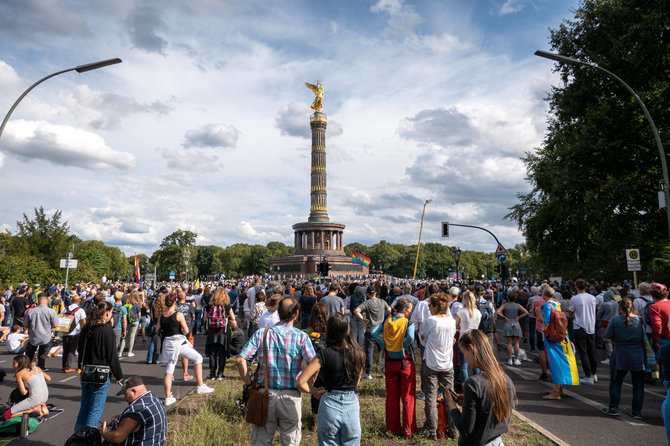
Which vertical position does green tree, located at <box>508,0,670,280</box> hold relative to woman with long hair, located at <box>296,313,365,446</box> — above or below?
above

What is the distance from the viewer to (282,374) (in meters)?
4.12

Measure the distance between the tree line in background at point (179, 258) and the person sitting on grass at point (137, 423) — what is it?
95.5 feet

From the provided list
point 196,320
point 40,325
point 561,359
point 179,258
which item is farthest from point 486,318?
point 179,258

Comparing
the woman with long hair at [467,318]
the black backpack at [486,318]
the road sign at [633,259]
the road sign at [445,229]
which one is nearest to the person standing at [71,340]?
the woman with long hair at [467,318]

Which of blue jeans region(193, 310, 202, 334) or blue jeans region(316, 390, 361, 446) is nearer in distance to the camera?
blue jeans region(316, 390, 361, 446)

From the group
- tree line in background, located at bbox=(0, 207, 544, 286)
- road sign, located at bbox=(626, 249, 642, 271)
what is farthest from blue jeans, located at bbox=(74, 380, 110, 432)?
tree line in background, located at bbox=(0, 207, 544, 286)

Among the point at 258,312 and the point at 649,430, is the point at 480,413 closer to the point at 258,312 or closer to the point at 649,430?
the point at 649,430

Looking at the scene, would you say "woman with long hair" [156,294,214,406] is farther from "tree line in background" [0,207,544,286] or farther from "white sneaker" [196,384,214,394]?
"tree line in background" [0,207,544,286]

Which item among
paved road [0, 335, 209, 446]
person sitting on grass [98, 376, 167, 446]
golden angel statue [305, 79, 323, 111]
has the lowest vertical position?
paved road [0, 335, 209, 446]

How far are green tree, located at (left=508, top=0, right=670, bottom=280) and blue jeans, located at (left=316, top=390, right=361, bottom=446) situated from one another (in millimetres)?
17668

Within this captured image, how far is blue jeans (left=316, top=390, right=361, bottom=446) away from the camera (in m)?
3.85

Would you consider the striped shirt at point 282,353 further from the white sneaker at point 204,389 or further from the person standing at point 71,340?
the person standing at point 71,340

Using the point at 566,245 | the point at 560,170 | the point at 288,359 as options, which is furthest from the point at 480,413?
the point at 566,245

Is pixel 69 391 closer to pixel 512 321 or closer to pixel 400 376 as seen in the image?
pixel 400 376
